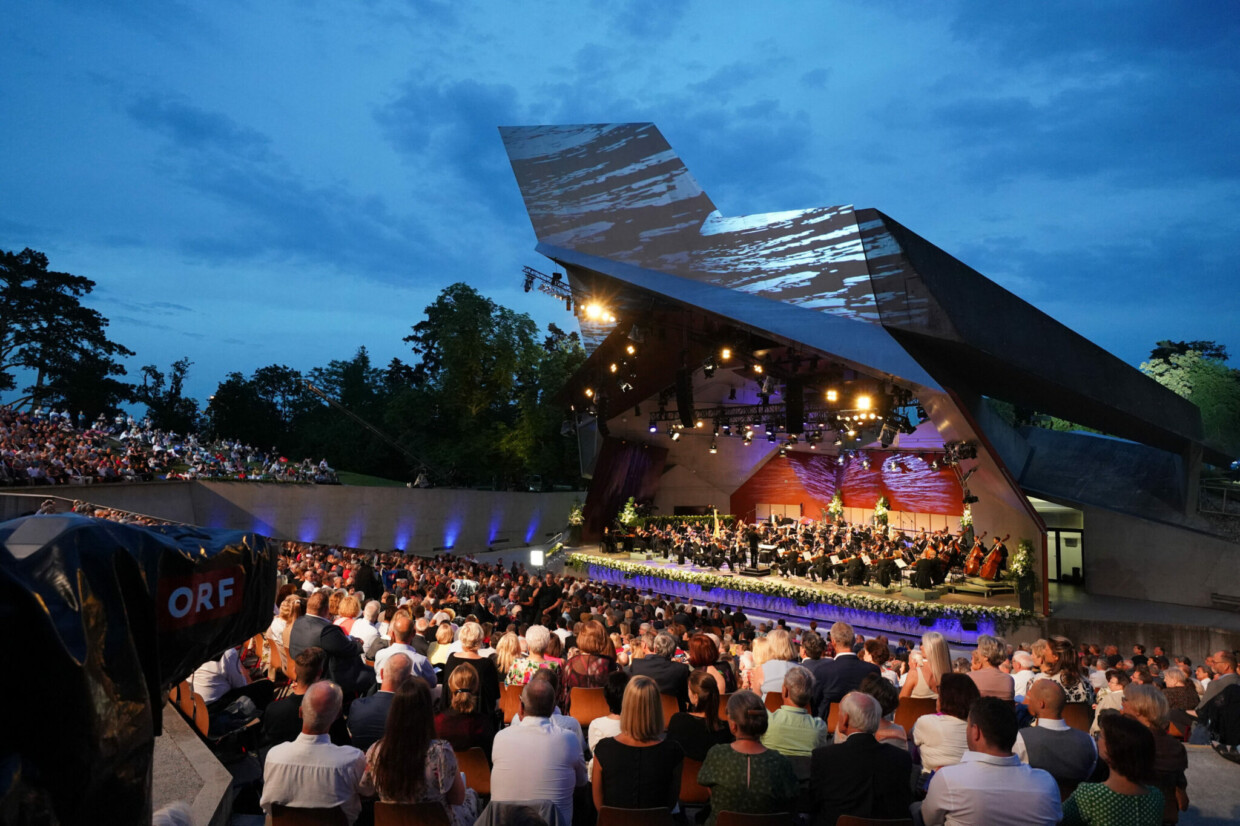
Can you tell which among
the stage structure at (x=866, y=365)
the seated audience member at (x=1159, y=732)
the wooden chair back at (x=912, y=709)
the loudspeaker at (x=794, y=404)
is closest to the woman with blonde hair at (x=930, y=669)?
the wooden chair back at (x=912, y=709)

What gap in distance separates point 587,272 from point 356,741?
17.0m

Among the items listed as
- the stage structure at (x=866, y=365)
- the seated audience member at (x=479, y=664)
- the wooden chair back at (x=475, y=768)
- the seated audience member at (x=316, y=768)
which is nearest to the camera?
the seated audience member at (x=316, y=768)

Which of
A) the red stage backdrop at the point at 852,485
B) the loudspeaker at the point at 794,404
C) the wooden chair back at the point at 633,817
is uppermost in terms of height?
the loudspeaker at the point at 794,404

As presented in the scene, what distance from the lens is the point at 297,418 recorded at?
46344mm

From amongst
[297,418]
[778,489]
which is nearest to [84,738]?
[778,489]

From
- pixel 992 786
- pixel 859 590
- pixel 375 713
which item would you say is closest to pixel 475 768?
pixel 375 713

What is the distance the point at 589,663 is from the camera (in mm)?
5090

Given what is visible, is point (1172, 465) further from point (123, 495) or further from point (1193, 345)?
point (123, 495)

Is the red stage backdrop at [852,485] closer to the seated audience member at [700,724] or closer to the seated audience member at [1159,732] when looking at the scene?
the seated audience member at [1159,732]

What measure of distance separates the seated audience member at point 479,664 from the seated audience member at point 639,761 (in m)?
1.68

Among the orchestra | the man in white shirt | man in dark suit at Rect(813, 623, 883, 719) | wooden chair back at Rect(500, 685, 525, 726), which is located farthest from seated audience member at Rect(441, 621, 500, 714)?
the orchestra

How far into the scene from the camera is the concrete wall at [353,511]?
2041 cm

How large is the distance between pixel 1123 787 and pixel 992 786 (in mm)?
559

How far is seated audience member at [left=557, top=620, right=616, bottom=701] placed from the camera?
5.04m
